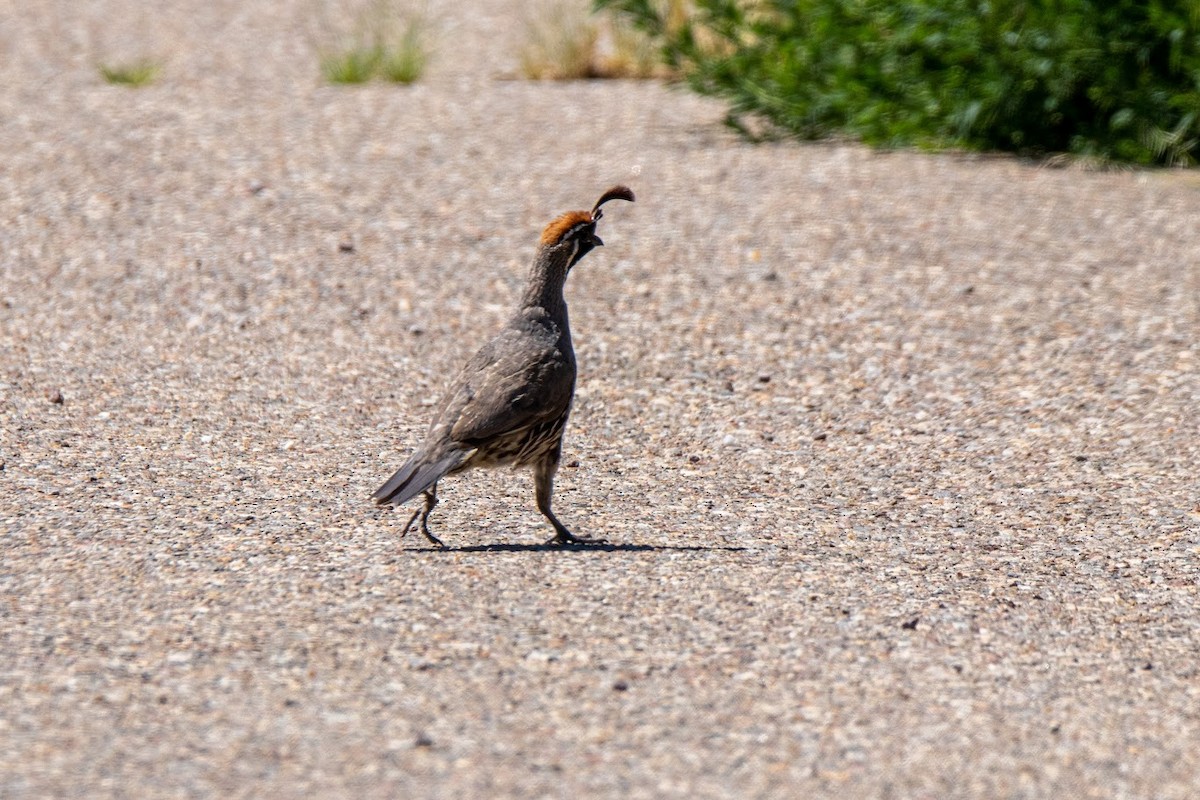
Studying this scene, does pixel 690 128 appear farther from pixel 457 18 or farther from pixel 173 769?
pixel 173 769

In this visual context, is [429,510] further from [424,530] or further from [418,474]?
[418,474]

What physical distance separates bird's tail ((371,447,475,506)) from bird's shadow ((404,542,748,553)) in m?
0.31

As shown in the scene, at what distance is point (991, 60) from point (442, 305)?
4611 millimetres

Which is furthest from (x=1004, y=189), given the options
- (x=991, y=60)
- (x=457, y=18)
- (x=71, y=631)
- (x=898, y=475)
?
(x=457, y=18)

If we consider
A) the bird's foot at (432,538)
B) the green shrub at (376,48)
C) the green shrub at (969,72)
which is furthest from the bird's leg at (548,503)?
the green shrub at (376,48)

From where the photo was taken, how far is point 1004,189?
10.9m

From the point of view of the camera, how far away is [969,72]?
1152 centimetres

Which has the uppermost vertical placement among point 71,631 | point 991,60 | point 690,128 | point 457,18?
point 71,631

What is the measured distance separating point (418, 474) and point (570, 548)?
0.62 m

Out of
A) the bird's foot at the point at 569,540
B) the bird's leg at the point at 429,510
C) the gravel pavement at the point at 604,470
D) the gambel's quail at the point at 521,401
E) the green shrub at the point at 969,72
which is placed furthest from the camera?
the green shrub at the point at 969,72

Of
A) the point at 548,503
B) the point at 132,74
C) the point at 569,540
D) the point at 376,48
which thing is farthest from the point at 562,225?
the point at 132,74

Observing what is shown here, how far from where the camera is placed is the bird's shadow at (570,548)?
18.2 feet

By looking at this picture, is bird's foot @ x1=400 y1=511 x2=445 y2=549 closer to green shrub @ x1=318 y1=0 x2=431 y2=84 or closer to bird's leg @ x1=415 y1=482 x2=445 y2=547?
bird's leg @ x1=415 y1=482 x2=445 y2=547

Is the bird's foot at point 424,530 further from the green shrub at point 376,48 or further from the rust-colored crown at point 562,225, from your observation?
the green shrub at point 376,48
